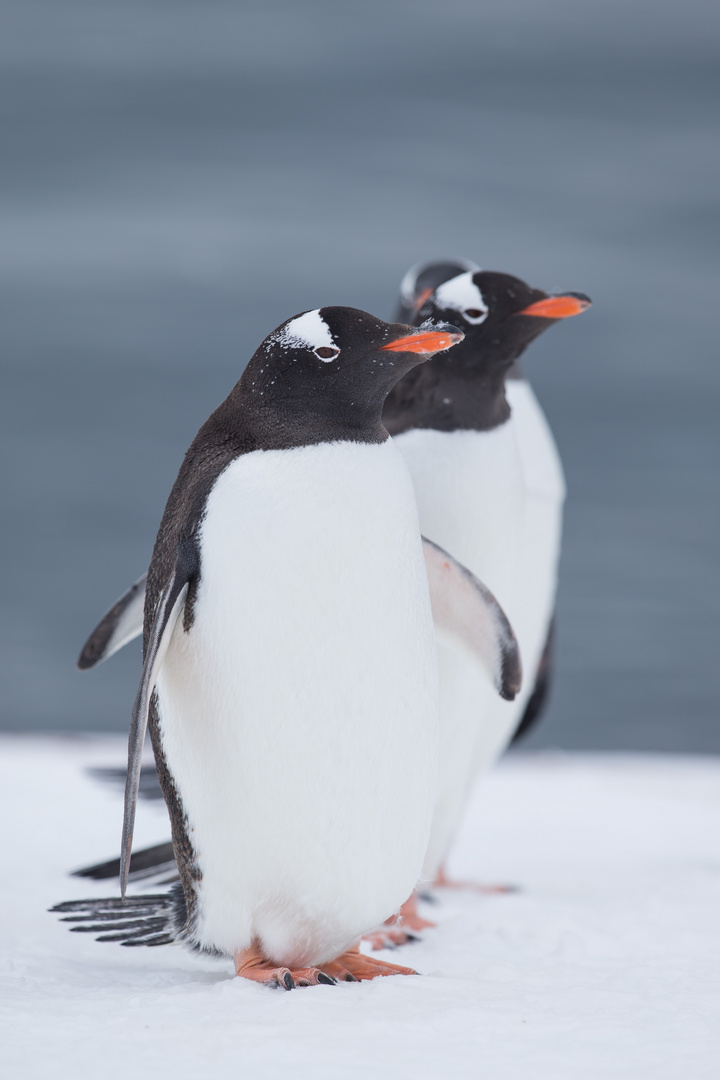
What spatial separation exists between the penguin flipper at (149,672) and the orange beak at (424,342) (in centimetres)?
41

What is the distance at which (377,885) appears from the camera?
5.35 ft

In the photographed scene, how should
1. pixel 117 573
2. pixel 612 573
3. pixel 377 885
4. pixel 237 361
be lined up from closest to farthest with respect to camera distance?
pixel 377 885, pixel 612 573, pixel 117 573, pixel 237 361

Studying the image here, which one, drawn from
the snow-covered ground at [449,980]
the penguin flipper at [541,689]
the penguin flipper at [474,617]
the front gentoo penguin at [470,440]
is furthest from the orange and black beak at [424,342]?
the penguin flipper at [541,689]

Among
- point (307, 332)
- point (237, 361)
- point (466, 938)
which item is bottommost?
point (466, 938)

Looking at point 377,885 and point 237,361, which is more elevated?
point 237,361

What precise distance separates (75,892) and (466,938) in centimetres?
72

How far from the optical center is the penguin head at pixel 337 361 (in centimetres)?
158

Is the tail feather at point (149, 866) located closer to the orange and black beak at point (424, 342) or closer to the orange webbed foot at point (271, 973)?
the orange webbed foot at point (271, 973)

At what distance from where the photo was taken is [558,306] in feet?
6.87

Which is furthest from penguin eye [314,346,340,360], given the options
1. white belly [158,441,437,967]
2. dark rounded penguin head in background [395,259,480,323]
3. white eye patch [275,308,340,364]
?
dark rounded penguin head in background [395,259,480,323]

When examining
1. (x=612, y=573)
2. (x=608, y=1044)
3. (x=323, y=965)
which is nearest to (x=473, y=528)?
(x=323, y=965)

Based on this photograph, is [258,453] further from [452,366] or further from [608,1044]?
[608,1044]

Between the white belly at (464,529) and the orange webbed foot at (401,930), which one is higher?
the white belly at (464,529)

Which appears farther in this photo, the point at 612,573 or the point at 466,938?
the point at 612,573
